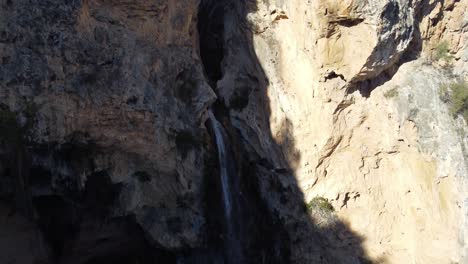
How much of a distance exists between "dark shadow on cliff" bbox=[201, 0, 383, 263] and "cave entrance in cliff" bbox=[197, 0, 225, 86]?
0.21 m

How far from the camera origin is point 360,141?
11.1m

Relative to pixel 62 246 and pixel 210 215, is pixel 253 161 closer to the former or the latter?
pixel 210 215

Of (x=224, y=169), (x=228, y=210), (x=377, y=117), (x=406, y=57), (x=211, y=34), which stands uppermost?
(x=211, y=34)

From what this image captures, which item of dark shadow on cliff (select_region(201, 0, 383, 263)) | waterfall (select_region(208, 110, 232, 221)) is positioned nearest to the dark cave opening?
waterfall (select_region(208, 110, 232, 221))

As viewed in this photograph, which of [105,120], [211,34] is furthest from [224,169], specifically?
[211,34]

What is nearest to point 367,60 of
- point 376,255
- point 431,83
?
point 431,83

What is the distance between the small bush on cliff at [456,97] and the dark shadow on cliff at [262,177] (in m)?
3.87

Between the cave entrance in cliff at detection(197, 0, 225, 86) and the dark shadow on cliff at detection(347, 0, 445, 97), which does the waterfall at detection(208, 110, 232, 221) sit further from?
the dark shadow on cliff at detection(347, 0, 445, 97)

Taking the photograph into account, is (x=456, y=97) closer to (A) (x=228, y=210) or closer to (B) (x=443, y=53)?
(B) (x=443, y=53)

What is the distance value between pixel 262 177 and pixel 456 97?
5297mm

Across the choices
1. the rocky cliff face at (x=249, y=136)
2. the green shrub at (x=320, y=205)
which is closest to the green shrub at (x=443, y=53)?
the rocky cliff face at (x=249, y=136)

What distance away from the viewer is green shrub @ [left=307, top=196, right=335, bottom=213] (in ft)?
37.1

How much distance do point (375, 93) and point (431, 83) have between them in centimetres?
136

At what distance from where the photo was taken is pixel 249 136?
1214cm
